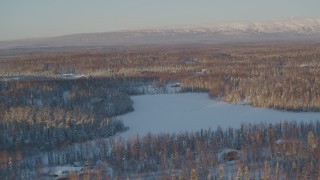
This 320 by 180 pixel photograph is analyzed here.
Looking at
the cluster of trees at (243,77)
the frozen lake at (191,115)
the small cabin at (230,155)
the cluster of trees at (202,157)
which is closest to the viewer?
the cluster of trees at (202,157)

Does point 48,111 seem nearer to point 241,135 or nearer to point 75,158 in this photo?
point 75,158

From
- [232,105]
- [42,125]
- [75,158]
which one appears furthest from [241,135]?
[232,105]

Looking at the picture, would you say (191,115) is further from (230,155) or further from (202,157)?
(202,157)

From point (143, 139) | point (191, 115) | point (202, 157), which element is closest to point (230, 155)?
point (202, 157)

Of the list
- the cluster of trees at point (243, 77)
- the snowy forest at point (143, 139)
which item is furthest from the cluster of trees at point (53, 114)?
the cluster of trees at point (243, 77)

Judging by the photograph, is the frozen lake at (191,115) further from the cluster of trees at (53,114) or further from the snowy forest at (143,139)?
the cluster of trees at (53,114)

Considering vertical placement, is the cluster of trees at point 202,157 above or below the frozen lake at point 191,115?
above
